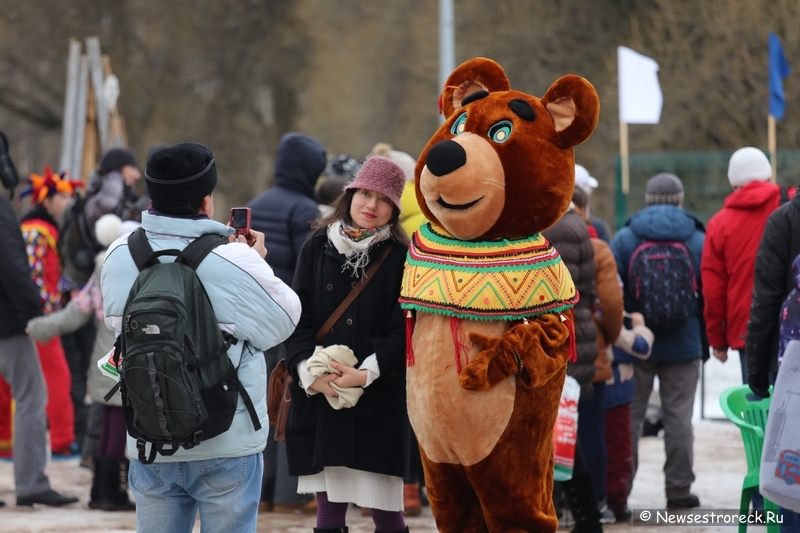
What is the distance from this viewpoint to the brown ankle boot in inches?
252

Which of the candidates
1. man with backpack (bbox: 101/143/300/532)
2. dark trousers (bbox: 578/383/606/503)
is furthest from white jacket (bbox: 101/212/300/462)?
dark trousers (bbox: 578/383/606/503)

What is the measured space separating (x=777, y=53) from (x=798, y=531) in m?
7.90

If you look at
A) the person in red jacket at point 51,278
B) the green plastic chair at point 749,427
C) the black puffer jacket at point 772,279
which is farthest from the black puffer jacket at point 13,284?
the black puffer jacket at point 772,279

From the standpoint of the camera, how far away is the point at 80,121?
37.1 feet

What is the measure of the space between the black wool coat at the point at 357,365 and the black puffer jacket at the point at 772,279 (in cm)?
170

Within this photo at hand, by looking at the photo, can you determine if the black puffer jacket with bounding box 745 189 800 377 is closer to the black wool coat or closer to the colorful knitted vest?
the colorful knitted vest

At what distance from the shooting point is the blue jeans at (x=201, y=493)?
143 inches

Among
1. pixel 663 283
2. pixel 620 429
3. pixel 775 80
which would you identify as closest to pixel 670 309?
pixel 663 283

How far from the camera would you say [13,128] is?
28.3m

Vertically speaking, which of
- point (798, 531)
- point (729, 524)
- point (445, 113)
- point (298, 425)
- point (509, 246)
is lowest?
point (729, 524)

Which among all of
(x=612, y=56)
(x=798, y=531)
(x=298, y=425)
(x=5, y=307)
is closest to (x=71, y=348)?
(x=5, y=307)

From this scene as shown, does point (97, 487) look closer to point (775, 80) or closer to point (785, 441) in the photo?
point (785, 441)

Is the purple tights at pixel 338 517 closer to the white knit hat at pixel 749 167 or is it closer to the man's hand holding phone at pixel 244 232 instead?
the man's hand holding phone at pixel 244 232

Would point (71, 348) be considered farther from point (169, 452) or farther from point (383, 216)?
point (169, 452)
